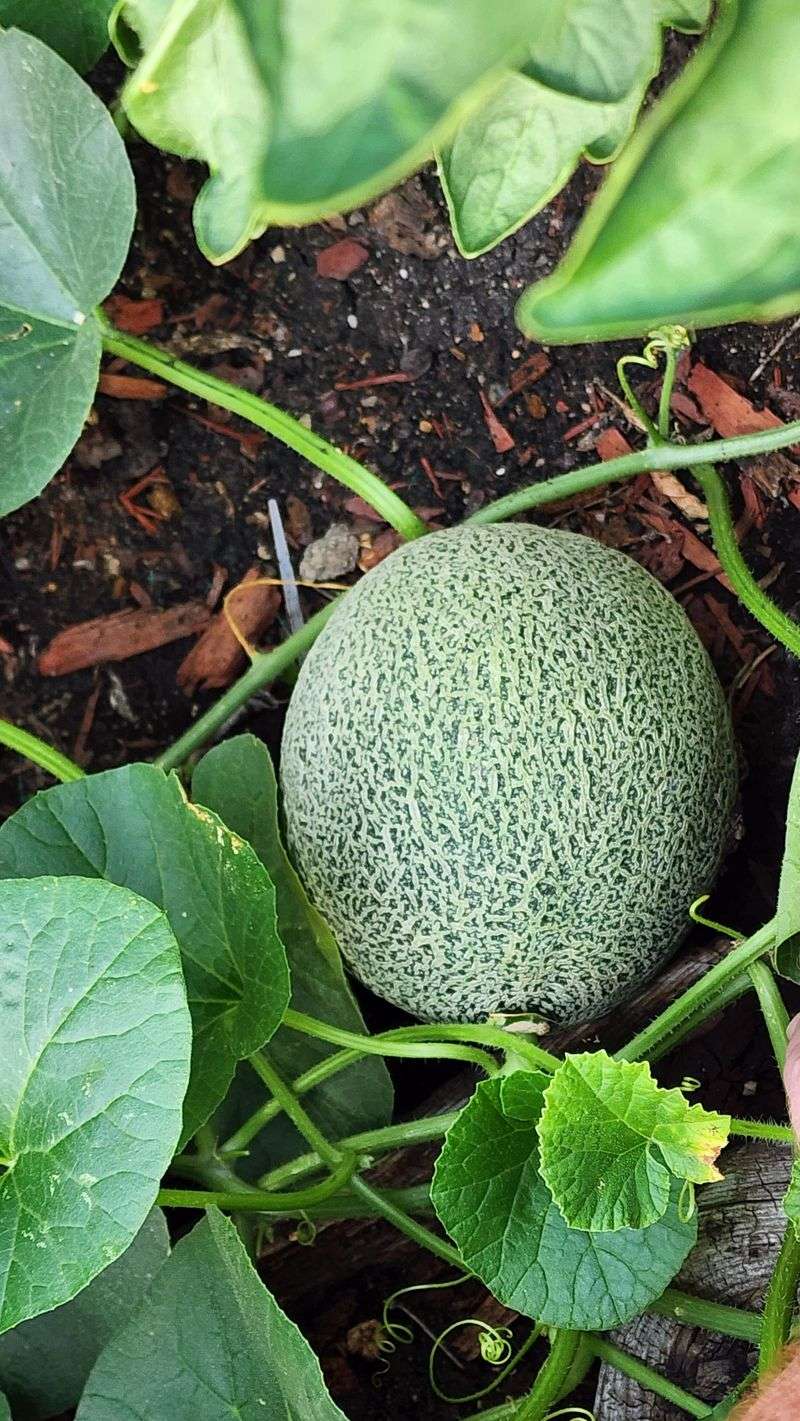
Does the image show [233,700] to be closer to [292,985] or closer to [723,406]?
[292,985]

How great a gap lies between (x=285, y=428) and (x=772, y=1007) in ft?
2.27

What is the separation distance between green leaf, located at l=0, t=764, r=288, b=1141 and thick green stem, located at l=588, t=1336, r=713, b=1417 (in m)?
0.37

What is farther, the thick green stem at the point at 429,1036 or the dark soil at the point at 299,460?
the dark soil at the point at 299,460

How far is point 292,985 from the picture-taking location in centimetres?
119

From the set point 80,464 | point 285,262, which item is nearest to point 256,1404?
point 80,464

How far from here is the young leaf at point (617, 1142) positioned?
81 centimetres

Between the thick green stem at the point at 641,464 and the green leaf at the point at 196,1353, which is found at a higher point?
the thick green stem at the point at 641,464

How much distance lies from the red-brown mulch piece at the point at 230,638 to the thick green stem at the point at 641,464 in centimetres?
31

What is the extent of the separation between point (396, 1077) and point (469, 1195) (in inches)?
17.9

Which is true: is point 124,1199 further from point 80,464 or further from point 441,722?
point 80,464

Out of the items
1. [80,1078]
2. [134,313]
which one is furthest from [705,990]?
[134,313]

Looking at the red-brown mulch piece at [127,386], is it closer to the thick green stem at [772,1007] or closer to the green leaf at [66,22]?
the green leaf at [66,22]

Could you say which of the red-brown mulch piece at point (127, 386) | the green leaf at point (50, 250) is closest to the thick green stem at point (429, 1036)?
the green leaf at point (50, 250)

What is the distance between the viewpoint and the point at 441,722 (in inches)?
39.4
